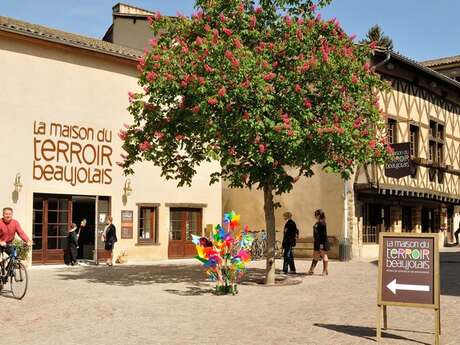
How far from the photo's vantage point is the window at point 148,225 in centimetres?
2172

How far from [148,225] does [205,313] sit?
12.6m

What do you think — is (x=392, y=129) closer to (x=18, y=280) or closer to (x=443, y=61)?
(x=443, y=61)

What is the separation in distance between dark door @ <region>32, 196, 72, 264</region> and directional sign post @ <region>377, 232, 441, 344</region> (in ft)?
44.1

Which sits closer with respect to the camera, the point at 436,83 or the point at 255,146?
the point at 255,146

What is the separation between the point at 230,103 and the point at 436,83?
17.1m

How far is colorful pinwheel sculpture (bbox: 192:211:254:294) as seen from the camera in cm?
1210

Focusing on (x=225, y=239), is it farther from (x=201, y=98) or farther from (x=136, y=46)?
(x=136, y=46)

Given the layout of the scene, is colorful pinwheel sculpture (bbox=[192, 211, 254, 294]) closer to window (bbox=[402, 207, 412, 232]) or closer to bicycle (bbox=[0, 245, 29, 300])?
bicycle (bbox=[0, 245, 29, 300])

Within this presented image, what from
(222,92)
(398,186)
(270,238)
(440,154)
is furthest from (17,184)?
(440,154)

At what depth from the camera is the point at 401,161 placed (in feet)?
70.2

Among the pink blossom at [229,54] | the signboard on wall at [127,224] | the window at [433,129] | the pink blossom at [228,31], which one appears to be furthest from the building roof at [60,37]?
the window at [433,129]

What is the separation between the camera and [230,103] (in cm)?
1255

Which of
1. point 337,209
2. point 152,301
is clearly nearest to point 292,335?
point 152,301

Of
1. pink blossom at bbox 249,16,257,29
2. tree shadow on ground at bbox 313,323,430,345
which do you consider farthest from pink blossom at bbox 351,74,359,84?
tree shadow on ground at bbox 313,323,430,345
